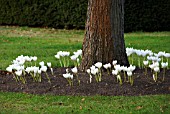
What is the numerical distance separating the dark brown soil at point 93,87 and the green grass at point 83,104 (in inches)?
9.3

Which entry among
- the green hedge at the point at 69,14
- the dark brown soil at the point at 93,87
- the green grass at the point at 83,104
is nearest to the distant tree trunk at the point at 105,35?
the dark brown soil at the point at 93,87

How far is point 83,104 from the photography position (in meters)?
6.36

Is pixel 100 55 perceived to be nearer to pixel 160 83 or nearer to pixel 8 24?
pixel 160 83

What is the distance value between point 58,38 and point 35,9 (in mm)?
3242

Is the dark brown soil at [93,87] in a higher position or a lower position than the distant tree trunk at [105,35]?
lower

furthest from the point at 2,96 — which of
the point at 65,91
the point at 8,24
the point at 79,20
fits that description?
the point at 8,24

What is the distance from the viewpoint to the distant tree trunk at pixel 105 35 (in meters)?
7.97

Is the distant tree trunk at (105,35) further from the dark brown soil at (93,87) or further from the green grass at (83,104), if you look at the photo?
the green grass at (83,104)

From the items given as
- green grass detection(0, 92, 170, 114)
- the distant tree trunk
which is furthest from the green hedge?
green grass detection(0, 92, 170, 114)

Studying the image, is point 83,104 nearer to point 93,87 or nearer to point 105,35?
point 93,87

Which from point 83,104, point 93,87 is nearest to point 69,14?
point 93,87

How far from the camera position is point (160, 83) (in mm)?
7277

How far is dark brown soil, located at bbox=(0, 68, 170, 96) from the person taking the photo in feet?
22.7

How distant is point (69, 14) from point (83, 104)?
1081 cm
